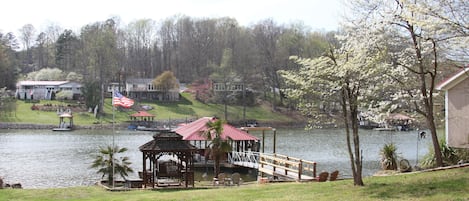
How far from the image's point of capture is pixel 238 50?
11394 cm

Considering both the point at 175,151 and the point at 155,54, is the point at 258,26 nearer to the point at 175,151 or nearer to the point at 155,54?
the point at 155,54

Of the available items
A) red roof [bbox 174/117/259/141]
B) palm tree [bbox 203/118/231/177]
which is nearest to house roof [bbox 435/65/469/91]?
palm tree [bbox 203/118/231/177]

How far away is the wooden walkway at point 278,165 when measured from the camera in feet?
81.7

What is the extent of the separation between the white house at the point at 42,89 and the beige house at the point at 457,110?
84.5m

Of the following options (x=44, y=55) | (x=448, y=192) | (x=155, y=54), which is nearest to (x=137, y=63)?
(x=155, y=54)

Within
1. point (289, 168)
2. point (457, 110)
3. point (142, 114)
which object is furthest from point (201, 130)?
point (142, 114)

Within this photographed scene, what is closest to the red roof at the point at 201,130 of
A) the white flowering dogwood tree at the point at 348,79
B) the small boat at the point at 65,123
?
the white flowering dogwood tree at the point at 348,79

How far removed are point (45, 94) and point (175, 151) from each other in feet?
266

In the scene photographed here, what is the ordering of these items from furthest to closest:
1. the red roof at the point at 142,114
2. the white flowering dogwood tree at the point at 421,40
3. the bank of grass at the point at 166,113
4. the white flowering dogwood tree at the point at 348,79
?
the red roof at the point at 142,114
the bank of grass at the point at 166,113
the white flowering dogwood tree at the point at 348,79
the white flowering dogwood tree at the point at 421,40

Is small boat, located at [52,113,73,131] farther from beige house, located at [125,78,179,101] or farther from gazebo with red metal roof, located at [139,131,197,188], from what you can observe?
gazebo with red metal roof, located at [139,131,197,188]

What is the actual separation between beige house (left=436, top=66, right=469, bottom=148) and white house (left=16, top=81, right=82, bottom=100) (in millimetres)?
84550

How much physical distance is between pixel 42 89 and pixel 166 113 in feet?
79.3

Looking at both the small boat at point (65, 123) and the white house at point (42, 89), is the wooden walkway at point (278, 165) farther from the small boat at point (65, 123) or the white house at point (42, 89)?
the white house at point (42, 89)

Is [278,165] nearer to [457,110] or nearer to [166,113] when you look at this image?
[457,110]
